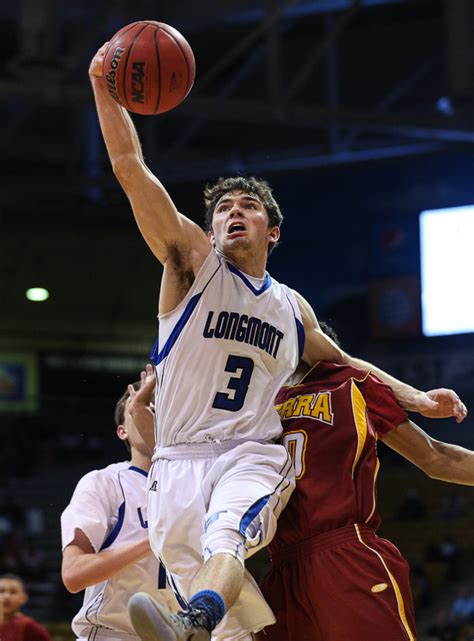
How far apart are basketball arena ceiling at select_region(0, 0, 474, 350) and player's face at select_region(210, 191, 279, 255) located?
7940 mm

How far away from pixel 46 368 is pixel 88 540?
1572 centimetres

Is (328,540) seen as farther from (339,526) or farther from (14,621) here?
(14,621)

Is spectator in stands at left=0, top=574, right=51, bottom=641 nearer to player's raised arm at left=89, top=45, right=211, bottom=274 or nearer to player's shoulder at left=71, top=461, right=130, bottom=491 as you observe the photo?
player's shoulder at left=71, top=461, right=130, bottom=491

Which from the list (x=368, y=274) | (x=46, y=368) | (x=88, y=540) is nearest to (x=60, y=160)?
(x=46, y=368)

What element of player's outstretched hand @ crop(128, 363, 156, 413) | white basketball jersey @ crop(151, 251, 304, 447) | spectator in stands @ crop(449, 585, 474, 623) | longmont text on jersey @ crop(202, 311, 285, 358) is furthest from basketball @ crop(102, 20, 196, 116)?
spectator in stands @ crop(449, 585, 474, 623)

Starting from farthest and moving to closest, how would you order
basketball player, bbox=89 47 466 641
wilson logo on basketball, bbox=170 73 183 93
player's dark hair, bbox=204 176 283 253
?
player's dark hair, bbox=204 176 283 253, wilson logo on basketball, bbox=170 73 183 93, basketball player, bbox=89 47 466 641

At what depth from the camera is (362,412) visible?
4.47 metres

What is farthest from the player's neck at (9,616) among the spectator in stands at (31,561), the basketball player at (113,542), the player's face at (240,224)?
the spectator in stands at (31,561)

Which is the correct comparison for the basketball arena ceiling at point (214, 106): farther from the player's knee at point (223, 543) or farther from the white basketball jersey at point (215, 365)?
the player's knee at point (223, 543)

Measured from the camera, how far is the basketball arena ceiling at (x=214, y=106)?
512 inches

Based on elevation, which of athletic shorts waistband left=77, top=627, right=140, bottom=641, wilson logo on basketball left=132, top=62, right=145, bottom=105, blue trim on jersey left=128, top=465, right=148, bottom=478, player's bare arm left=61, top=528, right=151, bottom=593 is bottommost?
athletic shorts waistband left=77, top=627, right=140, bottom=641

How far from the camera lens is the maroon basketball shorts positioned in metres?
4.06

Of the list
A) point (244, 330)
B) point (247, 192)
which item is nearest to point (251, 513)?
point (244, 330)

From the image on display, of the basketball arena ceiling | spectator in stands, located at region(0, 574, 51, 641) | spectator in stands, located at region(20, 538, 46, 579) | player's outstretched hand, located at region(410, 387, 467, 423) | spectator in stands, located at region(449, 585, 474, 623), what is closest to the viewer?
player's outstretched hand, located at region(410, 387, 467, 423)
